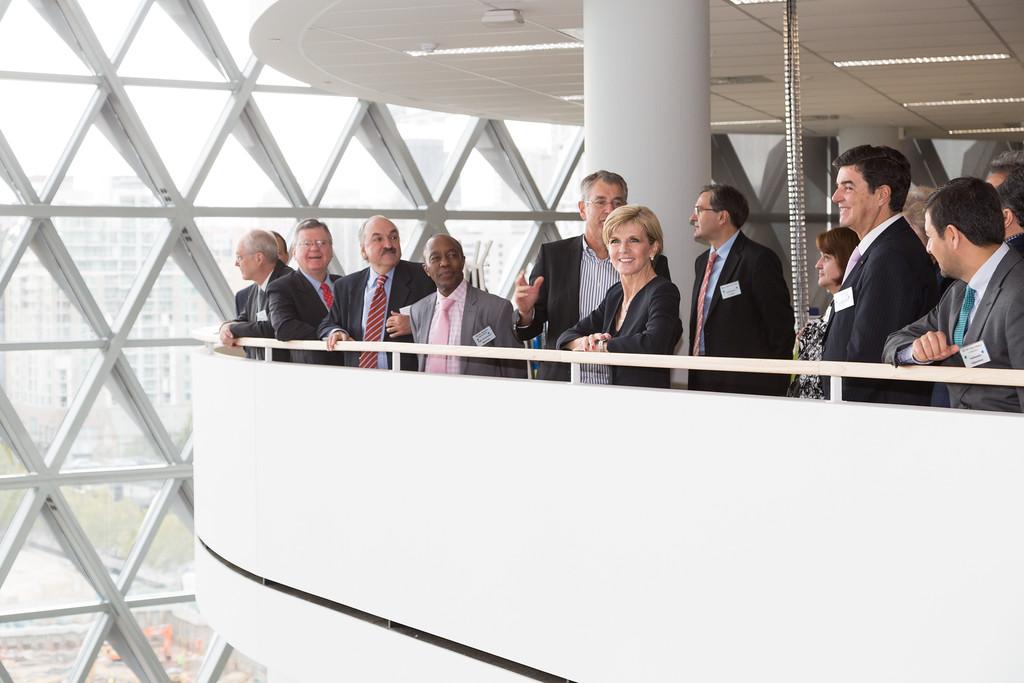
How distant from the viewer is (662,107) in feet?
27.5

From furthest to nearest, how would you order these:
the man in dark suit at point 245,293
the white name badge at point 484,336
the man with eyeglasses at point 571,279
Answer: the man in dark suit at point 245,293, the white name badge at point 484,336, the man with eyeglasses at point 571,279

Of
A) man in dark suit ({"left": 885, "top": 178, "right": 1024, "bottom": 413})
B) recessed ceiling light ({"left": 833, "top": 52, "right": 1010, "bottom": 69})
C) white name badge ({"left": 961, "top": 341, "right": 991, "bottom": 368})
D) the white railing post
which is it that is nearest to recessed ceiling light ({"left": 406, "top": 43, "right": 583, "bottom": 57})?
recessed ceiling light ({"left": 833, "top": 52, "right": 1010, "bottom": 69})

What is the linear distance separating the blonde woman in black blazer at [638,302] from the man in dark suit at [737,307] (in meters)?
0.38

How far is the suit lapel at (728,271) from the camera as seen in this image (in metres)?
6.48

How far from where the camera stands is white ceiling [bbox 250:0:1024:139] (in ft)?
34.9

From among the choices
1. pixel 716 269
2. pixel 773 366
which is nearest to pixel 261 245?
pixel 716 269

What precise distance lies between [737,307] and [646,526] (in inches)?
55.1

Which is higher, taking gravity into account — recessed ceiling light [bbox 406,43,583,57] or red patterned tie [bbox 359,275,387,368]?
recessed ceiling light [bbox 406,43,583,57]

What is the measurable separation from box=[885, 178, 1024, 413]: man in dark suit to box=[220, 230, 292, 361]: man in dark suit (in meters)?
5.75

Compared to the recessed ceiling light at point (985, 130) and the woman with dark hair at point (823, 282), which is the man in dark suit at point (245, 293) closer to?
the woman with dark hair at point (823, 282)

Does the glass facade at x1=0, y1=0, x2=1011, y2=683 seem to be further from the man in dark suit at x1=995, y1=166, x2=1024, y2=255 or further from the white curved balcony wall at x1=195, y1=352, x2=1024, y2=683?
the man in dark suit at x1=995, y1=166, x2=1024, y2=255

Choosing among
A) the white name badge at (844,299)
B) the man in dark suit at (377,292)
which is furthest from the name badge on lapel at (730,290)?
the man in dark suit at (377,292)

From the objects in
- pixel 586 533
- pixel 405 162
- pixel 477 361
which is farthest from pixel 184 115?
pixel 586 533

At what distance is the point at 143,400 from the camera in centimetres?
1816
